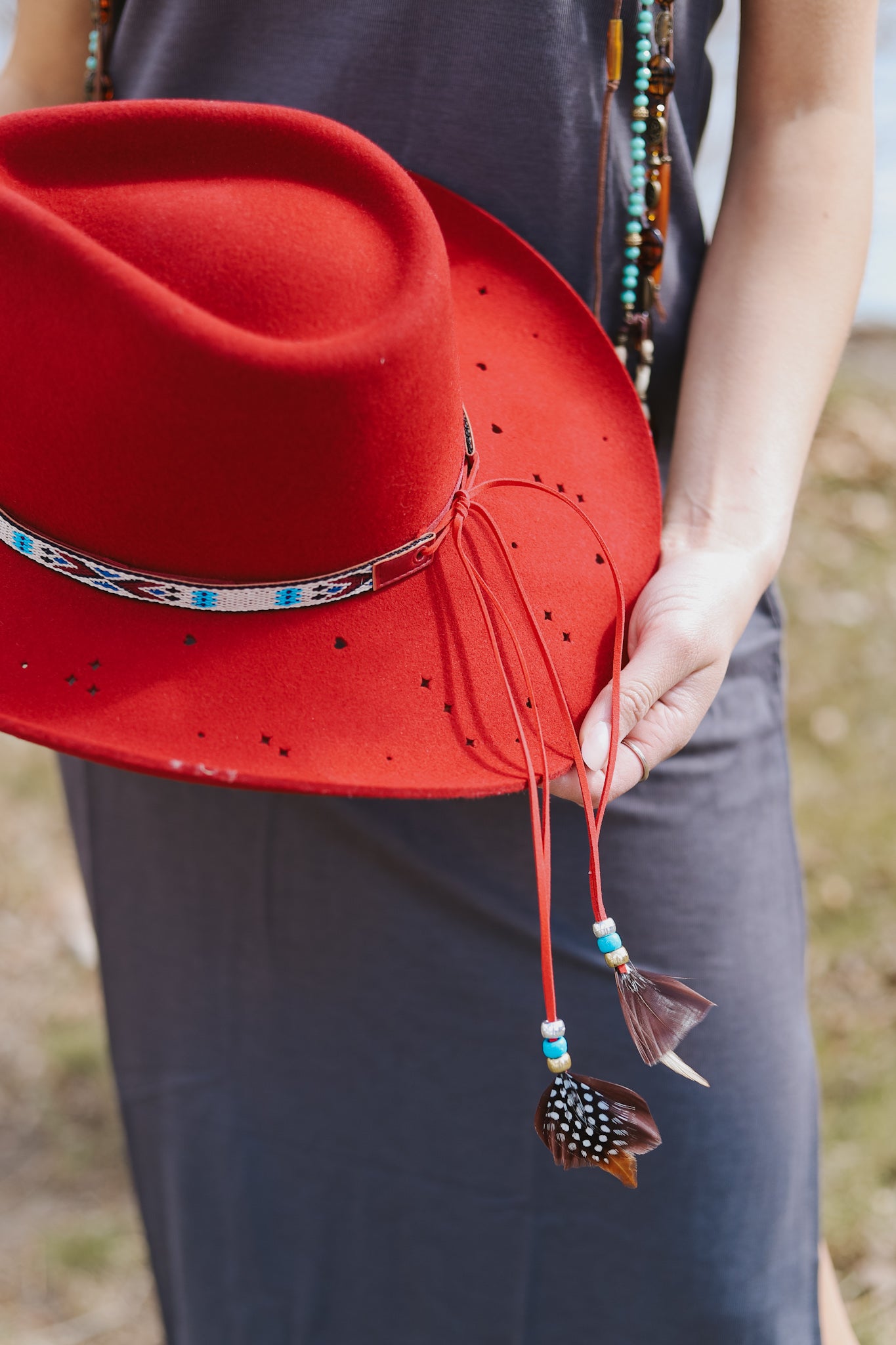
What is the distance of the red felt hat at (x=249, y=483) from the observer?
0.70 meters

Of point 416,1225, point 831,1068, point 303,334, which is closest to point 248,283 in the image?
point 303,334

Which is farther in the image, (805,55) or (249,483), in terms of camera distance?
(805,55)

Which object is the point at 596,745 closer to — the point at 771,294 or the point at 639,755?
the point at 639,755

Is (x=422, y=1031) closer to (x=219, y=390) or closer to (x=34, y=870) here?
(x=219, y=390)

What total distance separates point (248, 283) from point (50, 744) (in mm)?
329

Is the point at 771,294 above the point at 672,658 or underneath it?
above

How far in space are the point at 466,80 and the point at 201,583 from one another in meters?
0.53

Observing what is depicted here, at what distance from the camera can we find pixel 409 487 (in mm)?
799

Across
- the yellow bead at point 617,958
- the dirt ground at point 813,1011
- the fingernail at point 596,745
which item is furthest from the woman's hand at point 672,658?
the dirt ground at point 813,1011

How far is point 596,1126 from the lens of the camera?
2.56 ft

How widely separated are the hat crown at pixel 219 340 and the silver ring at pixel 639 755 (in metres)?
0.25

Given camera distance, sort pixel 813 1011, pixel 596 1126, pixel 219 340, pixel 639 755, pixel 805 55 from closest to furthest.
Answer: pixel 219 340
pixel 596 1126
pixel 639 755
pixel 805 55
pixel 813 1011

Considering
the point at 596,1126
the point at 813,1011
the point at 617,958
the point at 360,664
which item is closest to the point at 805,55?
the point at 360,664

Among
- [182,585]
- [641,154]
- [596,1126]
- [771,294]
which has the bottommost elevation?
[596,1126]
